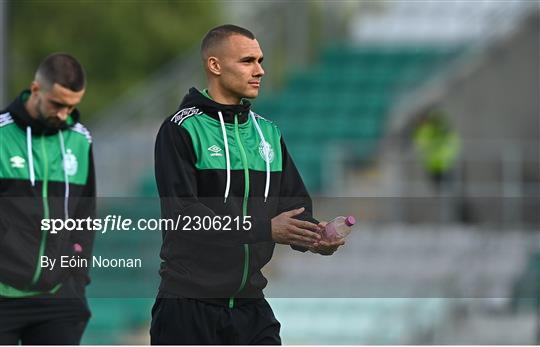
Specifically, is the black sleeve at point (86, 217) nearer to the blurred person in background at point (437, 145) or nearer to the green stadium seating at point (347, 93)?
the blurred person in background at point (437, 145)

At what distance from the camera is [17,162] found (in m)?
6.62

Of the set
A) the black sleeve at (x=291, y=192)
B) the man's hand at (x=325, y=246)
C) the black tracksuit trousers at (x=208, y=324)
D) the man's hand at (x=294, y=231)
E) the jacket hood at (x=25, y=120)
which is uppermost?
the jacket hood at (x=25, y=120)

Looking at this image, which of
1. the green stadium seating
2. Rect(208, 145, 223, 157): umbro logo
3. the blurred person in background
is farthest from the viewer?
the green stadium seating

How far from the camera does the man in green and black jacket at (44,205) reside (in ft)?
21.0

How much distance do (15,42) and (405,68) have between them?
16351 mm

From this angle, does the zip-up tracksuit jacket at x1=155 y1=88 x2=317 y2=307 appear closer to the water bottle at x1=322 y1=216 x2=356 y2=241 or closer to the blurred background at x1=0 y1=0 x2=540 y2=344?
the water bottle at x1=322 y1=216 x2=356 y2=241

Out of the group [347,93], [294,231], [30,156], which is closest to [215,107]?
[294,231]

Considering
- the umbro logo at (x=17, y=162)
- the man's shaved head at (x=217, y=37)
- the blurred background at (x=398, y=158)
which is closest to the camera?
the man's shaved head at (x=217, y=37)

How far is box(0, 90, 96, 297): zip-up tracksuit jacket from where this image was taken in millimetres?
6387

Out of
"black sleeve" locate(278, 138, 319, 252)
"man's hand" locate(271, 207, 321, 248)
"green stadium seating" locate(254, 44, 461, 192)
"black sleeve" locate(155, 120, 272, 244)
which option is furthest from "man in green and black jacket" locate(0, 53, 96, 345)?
"green stadium seating" locate(254, 44, 461, 192)

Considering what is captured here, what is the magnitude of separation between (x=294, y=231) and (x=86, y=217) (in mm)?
1337

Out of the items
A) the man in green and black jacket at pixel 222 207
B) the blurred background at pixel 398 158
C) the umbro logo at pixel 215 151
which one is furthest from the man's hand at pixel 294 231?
the blurred background at pixel 398 158

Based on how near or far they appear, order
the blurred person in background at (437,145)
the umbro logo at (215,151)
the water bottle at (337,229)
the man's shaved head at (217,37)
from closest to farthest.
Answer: the water bottle at (337,229) → the umbro logo at (215,151) → the man's shaved head at (217,37) → the blurred person in background at (437,145)

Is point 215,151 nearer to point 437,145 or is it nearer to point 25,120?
point 25,120
